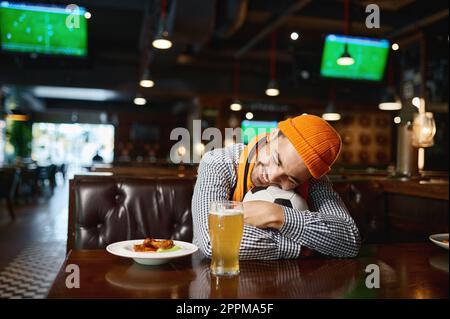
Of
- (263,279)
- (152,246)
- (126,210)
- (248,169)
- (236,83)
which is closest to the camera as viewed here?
(263,279)

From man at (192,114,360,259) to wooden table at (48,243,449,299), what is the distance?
0.05 m

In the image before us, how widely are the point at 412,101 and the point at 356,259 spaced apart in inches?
88.9

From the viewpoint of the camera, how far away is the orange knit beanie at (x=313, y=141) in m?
1.30

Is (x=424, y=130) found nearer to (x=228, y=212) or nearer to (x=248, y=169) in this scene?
(x=248, y=169)

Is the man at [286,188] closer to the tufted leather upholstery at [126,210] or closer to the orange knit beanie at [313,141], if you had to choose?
the orange knit beanie at [313,141]

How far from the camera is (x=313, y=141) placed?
1305mm

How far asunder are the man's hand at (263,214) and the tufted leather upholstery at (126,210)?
729 mm

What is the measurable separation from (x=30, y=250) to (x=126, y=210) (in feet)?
11.4

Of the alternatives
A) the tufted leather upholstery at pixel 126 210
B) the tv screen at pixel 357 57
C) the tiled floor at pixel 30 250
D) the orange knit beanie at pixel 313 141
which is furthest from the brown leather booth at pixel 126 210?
the tv screen at pixel 357 57

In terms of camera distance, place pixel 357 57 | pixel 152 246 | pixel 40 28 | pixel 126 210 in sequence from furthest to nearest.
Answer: pixel 357 57 → pixel 40 28 → pixel 126 210 → pixel 152 246

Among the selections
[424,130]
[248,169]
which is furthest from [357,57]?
[248,169]

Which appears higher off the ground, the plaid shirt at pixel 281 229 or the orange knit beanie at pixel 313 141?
the orange knit beanie at pixel 313 141
